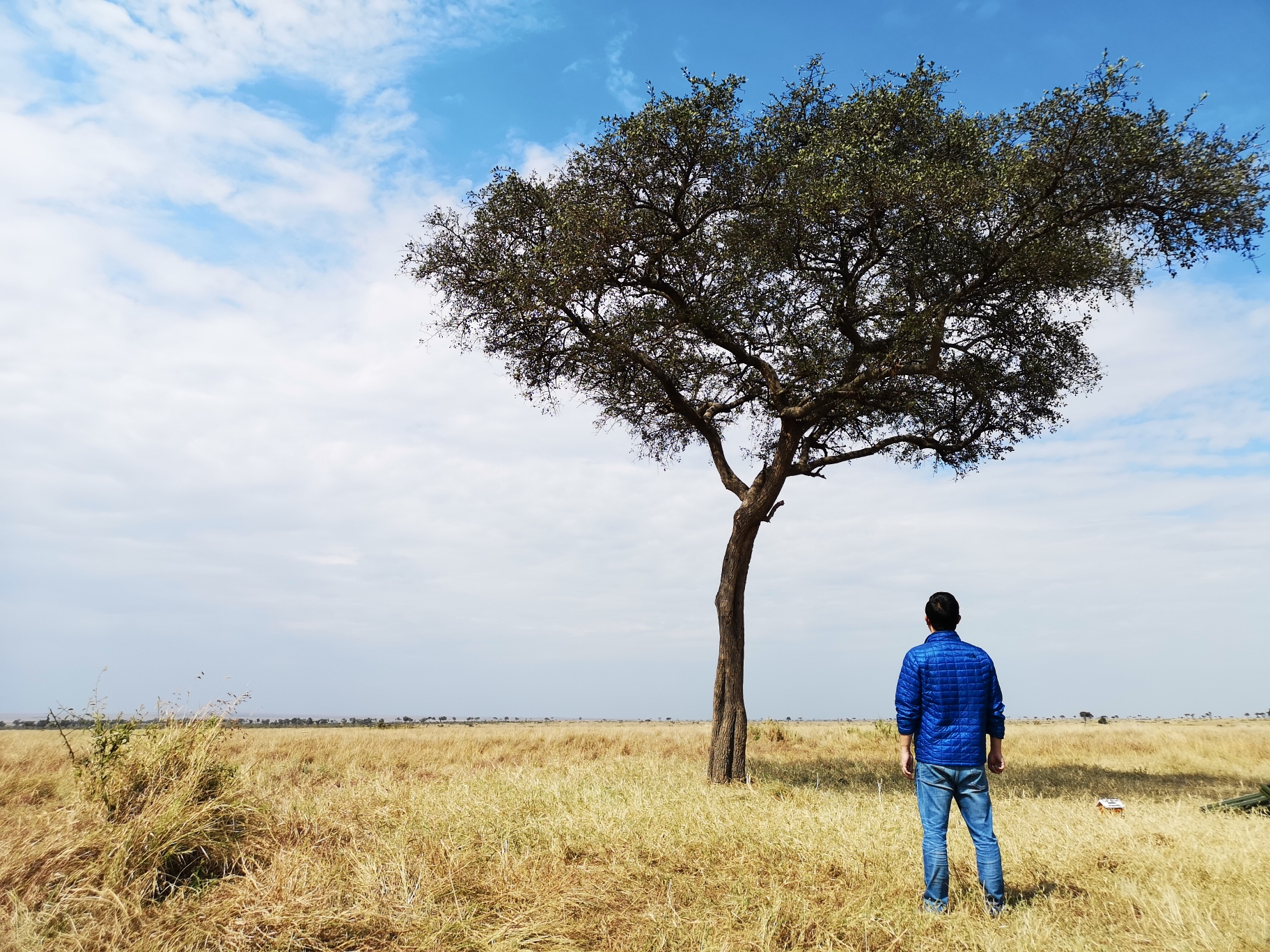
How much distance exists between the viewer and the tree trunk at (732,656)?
1548cm

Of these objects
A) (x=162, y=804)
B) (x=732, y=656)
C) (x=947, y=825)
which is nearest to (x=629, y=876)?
(x=947, y=825)

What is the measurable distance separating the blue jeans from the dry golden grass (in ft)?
0.74

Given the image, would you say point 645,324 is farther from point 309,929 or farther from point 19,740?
point 19,740

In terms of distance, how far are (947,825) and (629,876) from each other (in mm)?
2929

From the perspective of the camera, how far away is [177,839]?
709cm

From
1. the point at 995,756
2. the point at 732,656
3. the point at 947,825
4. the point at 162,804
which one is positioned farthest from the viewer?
the point at 732,656

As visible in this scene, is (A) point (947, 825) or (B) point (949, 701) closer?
(A) point (947, 825)

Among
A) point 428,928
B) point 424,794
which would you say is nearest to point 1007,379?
point 424,794

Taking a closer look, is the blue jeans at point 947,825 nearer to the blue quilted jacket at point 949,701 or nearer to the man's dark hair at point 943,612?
the blue quilted jacket at point 949,701

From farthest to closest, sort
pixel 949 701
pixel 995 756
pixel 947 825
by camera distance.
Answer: pixel 995 756 → pixel 949 701 → pixel 947 825

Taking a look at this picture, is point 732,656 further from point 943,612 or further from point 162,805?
point 162,805

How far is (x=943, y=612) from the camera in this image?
7.29m

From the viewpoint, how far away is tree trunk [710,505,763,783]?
15.5 meters

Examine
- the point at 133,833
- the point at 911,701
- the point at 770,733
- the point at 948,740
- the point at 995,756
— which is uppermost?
the point at 911,701
